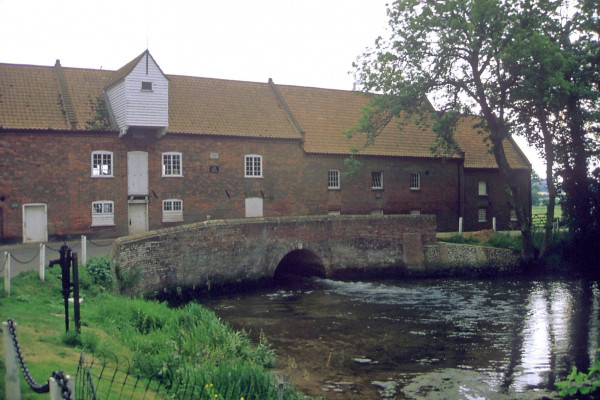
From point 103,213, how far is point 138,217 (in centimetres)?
174

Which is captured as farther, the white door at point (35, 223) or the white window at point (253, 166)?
the white window at point (253, 166)

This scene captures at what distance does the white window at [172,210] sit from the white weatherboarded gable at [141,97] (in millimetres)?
3542

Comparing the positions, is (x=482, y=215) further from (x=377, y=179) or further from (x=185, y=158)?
(x=185, y=158)

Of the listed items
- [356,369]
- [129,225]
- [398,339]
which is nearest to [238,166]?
[129,225]

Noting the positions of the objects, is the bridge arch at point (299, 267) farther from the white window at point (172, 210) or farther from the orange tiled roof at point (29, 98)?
the orange tiled roof at point (29, 98)

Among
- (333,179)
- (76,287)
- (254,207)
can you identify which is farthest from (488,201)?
(76,287)

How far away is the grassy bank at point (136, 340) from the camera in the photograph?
9375 millimetres

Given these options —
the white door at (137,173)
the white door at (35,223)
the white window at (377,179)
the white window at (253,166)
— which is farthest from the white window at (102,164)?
the white window at (377,179)

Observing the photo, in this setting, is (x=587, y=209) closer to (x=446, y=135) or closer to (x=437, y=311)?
(x=446, y=135)

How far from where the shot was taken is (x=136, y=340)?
39.3 feet

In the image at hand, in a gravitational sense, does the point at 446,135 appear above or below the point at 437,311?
above

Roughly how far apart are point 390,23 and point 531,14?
6161 mm

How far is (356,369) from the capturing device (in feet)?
45.4

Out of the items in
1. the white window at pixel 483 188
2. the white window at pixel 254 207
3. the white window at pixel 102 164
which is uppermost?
the white window at pixel 102 164
